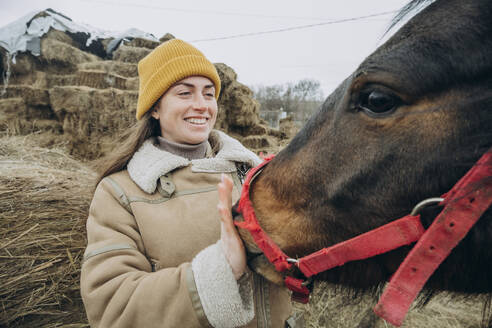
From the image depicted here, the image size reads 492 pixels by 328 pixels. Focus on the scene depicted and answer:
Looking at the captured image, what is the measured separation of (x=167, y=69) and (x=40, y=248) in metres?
1.65

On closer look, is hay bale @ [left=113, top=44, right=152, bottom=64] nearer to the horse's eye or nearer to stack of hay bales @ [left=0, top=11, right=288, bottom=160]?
stack of hay bales @ [left=0, top=11, right=288, bottom=160]

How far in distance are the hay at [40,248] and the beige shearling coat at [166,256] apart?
1.05 meters

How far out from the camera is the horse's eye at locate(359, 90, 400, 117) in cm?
76

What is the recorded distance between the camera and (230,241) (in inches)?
38.0

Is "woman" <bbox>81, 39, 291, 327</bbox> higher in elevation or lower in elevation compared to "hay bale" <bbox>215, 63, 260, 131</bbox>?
lower

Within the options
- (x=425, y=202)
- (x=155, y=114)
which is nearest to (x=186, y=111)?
(x=155, y=114)

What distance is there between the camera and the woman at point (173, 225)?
917mm

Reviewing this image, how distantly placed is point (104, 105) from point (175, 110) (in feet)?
14.5

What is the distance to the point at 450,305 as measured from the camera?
2.74 m

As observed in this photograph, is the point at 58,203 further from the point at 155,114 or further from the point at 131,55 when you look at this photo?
the point at 131,55

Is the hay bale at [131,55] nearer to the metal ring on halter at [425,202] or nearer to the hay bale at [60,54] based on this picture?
the hay bale at [60,54]

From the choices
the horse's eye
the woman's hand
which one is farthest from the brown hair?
the horse's eye

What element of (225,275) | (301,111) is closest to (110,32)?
(225,275)

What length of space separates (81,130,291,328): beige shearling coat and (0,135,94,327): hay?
41.5 inches
